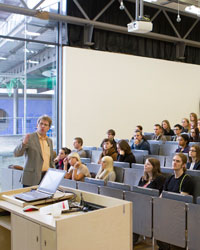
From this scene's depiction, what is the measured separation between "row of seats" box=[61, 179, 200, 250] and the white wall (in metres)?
5.10

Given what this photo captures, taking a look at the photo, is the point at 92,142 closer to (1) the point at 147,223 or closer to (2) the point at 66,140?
(2) the point at 66,140

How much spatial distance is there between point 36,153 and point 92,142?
5.61 m

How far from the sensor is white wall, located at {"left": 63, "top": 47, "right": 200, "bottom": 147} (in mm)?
8984

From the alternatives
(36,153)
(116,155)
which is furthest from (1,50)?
(36,153)

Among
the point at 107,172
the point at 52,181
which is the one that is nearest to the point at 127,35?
the point at 107,172

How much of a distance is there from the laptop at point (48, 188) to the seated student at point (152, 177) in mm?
1662

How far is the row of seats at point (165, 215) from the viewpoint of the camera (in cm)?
336

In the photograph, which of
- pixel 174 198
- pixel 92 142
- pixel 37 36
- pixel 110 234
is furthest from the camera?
pixel 92 142

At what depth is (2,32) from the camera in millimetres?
8117

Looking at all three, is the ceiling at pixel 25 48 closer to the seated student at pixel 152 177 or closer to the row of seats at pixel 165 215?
the seated student at pixel 152 177

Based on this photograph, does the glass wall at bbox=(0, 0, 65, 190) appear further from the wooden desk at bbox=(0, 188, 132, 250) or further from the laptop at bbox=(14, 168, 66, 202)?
the wooden desk at bbox=(0, 188, 132, 250)

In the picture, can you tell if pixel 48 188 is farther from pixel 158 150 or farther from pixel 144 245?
pixel 158 150

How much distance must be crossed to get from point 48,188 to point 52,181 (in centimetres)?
7

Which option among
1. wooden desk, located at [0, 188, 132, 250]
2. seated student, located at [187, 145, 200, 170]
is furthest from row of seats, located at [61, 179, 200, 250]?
seated student, located at [187, 145, 200, 170]
